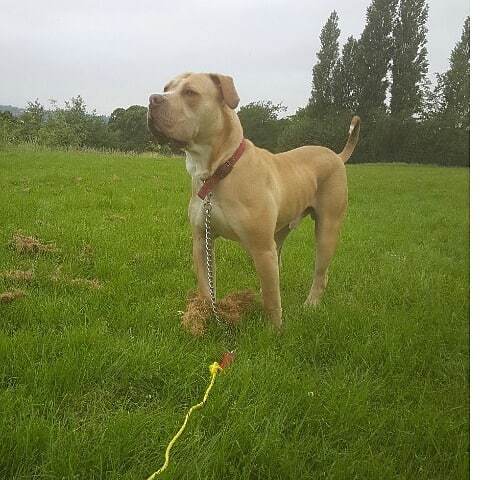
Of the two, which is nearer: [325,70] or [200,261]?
[200,261]

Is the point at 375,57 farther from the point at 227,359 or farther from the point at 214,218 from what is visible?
the point at 227,359

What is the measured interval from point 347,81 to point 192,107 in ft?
18.7

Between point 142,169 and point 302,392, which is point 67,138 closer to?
point 142,169

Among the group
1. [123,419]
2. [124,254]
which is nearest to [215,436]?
[123,419]

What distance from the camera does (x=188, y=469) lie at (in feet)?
6.03

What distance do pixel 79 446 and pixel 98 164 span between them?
12.3 metres

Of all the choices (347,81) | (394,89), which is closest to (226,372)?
(394,89)

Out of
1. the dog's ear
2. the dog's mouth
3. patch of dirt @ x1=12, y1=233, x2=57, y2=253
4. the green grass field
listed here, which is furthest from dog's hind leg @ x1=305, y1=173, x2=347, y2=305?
patch of dirt @ x1=12, y1=233, x2=57, y2=253

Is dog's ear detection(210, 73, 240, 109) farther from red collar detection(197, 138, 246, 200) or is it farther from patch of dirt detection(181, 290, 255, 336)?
patch of dirt detection(181, 290, 255, 336)

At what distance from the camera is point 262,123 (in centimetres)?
1923

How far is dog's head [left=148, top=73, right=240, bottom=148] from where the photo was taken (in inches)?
119

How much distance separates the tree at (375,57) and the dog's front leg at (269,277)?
8.33 feet

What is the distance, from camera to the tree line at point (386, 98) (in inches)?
119

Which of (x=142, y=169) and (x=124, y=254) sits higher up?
(x=142, y=169)
